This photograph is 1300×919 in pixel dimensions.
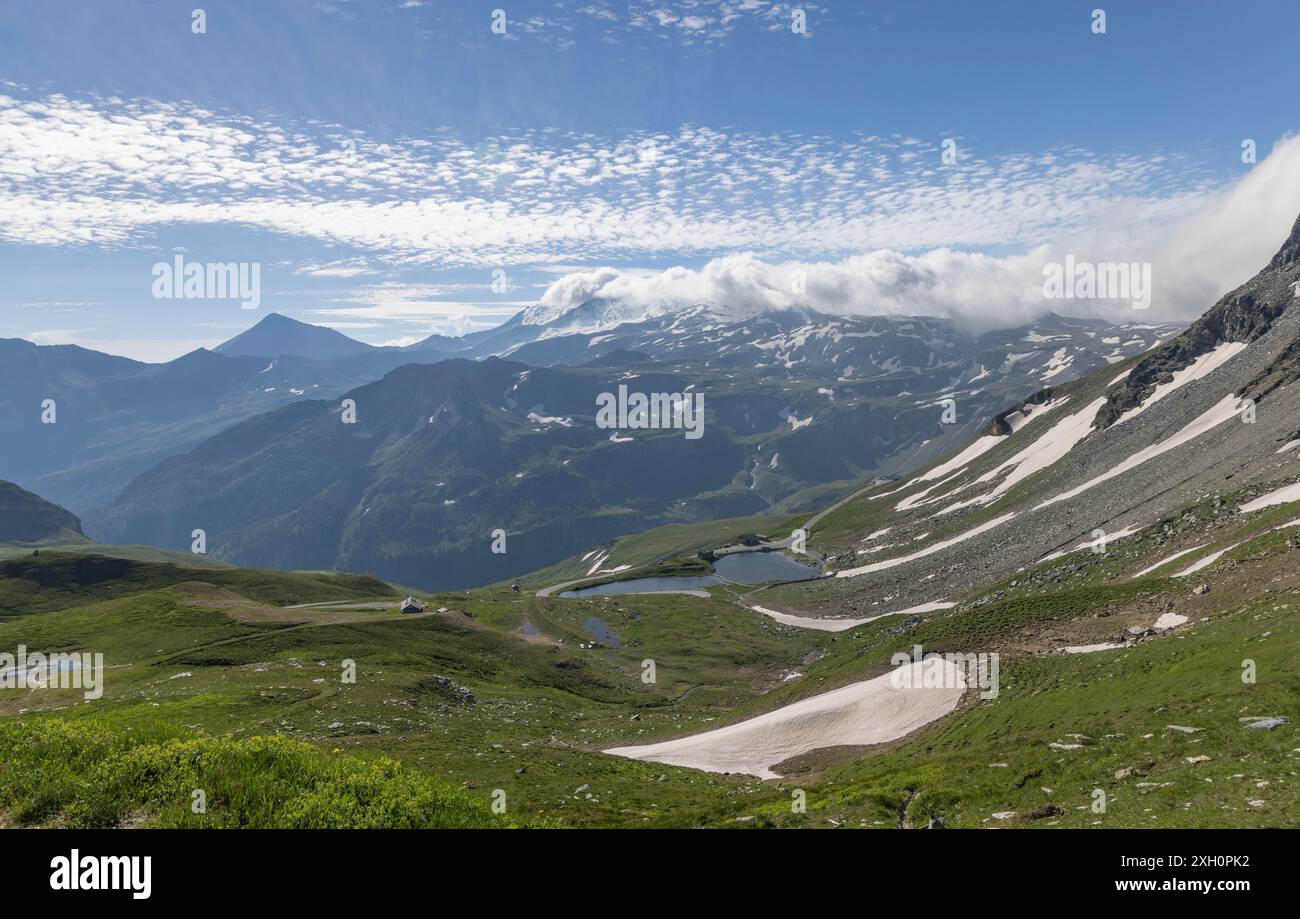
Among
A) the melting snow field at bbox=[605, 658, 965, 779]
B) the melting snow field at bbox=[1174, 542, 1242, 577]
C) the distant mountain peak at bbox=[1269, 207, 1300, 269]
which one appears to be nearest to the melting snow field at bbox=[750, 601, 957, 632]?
the melting snow field at bbox=[1174, 542, 1242, 577]

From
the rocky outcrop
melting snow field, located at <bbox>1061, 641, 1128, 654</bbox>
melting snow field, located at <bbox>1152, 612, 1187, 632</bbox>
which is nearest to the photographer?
melting snow field, located at <bbox>1152, 612, 1187, 632</bbox>

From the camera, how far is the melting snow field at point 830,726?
49.4 m

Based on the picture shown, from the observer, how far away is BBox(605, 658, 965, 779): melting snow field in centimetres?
4941

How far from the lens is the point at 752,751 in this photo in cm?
5384

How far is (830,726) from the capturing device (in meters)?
53.9

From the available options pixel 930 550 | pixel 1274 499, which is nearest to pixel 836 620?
pixel 930 550

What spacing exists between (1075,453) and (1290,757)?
157 metres

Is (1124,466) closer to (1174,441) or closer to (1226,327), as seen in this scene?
(1174,441)

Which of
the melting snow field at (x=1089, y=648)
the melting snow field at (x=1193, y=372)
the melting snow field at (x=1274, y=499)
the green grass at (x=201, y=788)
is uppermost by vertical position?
the melting snow field at (x=1193, y=372)

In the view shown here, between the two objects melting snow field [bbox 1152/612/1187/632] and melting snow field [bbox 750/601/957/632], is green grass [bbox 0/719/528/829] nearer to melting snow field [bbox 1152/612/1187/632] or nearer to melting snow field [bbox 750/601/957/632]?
melting snow field [bbox 1152/612/1187/632]

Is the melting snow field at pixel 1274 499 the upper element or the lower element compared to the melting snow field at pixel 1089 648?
upper

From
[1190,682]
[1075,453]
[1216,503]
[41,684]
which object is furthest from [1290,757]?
[1075,453]

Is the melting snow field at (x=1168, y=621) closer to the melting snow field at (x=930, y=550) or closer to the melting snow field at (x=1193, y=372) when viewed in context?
the melting snow field at (x=930, y=550)

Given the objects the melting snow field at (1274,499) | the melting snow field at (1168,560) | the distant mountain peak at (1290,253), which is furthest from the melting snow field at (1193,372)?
the melting snow field at (1168,560)
